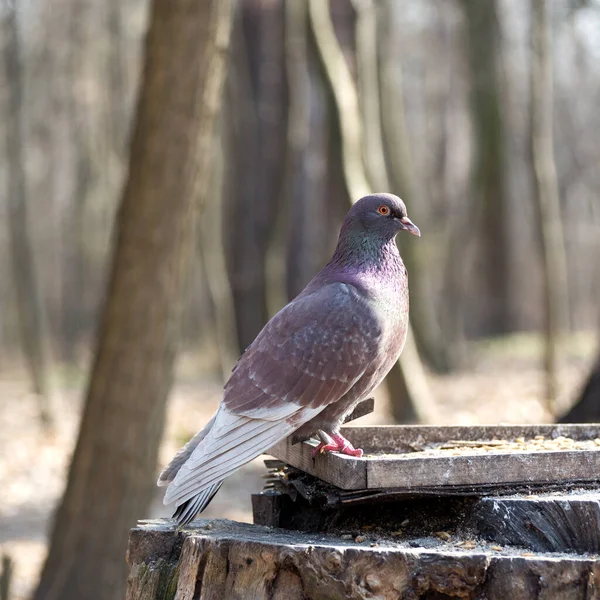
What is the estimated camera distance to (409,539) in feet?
9.50

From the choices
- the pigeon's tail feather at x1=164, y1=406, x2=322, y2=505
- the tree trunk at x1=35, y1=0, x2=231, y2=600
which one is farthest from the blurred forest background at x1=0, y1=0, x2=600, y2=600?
the pigeon's tail feather at x1=164, y1=406, x2=322, y2=505

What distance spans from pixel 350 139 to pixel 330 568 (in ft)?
19.0

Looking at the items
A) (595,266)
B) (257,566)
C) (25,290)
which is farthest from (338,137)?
(595,266)

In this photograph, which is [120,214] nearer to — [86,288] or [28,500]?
[28,500]

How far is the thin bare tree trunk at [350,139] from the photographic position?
26.1 ft

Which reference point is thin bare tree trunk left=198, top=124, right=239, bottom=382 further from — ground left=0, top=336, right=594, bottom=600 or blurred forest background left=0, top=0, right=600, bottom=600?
ground left=0, top=336, right=594, bottom=600

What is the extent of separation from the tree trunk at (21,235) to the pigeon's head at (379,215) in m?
9.75

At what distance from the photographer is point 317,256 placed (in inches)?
578

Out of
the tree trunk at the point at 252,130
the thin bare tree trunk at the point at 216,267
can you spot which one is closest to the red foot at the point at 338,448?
the thin bare tree trunk at the point at 216,267

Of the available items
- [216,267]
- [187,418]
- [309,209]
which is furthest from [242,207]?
[187,418]

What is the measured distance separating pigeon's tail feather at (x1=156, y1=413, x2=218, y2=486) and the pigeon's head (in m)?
1.00

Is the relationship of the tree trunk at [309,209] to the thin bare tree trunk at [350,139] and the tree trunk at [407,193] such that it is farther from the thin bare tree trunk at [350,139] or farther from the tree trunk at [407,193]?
the thin bare tree trunk at [350,139]

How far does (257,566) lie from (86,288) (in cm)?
2687

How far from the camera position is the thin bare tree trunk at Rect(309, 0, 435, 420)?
795 cm
